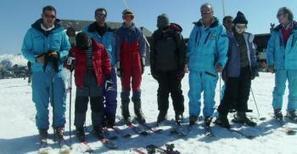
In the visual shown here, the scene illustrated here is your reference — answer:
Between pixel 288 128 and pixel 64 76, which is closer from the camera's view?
pixel 64 76

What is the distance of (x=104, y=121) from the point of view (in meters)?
8.47

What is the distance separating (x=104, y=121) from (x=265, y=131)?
3.12 m

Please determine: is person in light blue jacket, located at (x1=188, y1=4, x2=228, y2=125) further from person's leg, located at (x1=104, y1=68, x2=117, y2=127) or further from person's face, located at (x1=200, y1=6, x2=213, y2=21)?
person's leg, located at (x1=104, y1=68, x2=117, y2=127)

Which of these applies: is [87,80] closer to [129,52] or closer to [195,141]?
[129,52]

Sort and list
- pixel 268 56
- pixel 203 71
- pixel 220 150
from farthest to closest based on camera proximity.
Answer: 1. pixel 268 56
2. pixel 203 71
3. pixel 220 150

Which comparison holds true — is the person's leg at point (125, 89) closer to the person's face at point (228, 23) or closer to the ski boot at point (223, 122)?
the ski boot at point (223, 122)

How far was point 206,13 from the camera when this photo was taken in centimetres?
818

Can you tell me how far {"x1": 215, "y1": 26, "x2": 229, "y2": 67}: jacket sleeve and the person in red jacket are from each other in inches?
88.9

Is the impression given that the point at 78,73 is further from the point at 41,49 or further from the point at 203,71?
the point at 203,71

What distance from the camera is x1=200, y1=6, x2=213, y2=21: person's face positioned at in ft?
26.8

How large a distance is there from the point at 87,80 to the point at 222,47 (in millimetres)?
2615

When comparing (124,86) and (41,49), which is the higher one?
(41,49)

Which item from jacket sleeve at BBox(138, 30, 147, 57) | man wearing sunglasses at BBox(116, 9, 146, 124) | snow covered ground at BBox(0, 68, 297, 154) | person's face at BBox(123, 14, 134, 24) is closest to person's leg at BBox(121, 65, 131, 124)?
man wearing sunglasses at BBox(116, 9, 146, 124)

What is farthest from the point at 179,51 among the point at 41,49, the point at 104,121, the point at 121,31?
the point at 41,49
